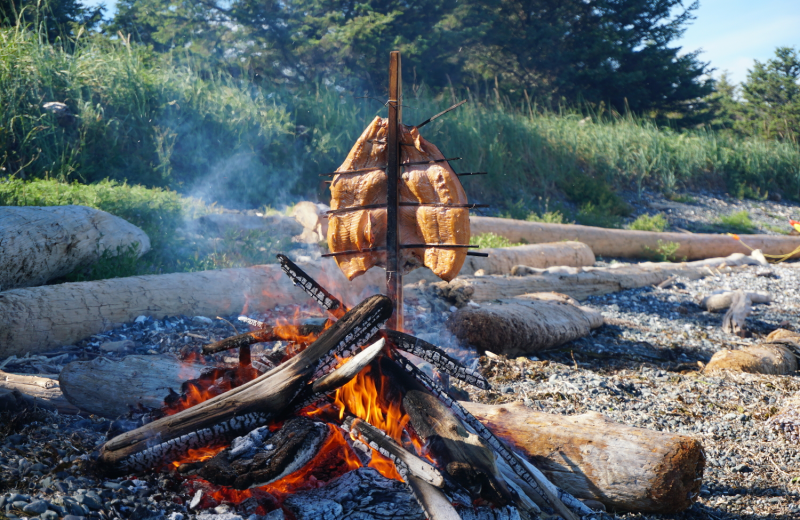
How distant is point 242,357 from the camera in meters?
2.40

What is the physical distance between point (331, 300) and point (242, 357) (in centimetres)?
50

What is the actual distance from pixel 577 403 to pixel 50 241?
4.11 meters

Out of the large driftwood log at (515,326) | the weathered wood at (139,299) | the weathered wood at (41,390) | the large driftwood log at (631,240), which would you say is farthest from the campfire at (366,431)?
the large driftwood log at (631,240)

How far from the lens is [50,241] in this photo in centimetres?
418

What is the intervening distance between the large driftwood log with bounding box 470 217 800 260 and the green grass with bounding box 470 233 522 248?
40cm

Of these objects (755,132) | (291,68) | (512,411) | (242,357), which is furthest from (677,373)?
(755,132)

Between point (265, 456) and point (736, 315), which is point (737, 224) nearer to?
point (736, 315)

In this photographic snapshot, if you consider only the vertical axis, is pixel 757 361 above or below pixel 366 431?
below

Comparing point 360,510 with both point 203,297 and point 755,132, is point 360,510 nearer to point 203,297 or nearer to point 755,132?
point 203,297

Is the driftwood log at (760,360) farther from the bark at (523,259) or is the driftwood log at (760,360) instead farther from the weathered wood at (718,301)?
the bark at (523,259)

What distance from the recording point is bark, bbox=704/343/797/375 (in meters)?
3.88

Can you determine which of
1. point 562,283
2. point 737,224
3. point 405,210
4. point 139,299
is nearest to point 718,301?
point 562,283

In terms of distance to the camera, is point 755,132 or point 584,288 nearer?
point 584,288

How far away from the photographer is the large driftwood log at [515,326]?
4121mm
